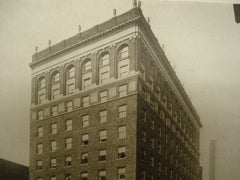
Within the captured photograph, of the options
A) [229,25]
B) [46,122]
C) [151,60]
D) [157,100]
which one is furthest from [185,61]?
[46,122]

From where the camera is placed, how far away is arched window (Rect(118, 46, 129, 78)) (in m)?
23.6

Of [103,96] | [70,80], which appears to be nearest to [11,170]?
[103,96]

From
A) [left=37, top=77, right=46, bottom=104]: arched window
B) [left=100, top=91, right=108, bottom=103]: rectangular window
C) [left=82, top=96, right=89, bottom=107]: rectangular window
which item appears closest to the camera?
[left=37, top=77, right=46, bottom=104]: arched window

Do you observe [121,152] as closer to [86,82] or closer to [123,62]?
[86,82]

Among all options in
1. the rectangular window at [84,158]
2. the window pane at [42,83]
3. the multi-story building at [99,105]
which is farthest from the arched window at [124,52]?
the rectangular window at [84,158]

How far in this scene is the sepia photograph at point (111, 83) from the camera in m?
18.5

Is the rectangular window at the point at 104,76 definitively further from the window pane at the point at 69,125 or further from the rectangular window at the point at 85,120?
the window pane at the point at 69,125

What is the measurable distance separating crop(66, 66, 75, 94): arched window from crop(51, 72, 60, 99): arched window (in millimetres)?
603

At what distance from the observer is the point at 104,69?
963 inches

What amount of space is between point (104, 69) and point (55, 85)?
314 cm

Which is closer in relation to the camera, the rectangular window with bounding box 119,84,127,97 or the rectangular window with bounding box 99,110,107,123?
the rectangular window with bounding box 119,84,127,97

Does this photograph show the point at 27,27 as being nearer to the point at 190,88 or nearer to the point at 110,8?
the point at 110,8

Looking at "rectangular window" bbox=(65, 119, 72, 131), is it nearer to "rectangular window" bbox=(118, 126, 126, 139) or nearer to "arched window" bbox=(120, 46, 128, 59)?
"rectangular window" bbox=(118, 126, 126, 139)

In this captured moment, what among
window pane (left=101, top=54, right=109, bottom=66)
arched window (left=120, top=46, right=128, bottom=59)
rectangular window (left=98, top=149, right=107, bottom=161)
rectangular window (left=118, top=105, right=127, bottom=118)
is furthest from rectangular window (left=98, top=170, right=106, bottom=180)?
arched window (left=120, top=46, right=128, bottom=59)
